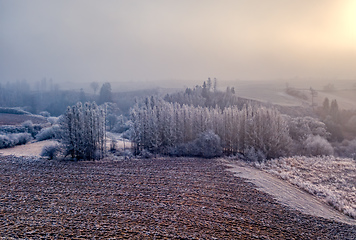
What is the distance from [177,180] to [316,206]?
1033cm

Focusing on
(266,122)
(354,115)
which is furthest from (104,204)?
(354,115)

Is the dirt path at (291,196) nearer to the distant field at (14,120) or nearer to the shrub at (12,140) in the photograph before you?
the shrub at (12,140)

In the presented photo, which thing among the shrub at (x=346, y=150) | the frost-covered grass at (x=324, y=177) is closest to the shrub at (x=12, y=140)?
the frost-covered grass at (x=324, y=177)

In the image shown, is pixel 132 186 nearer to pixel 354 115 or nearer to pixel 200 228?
pixel 200 228

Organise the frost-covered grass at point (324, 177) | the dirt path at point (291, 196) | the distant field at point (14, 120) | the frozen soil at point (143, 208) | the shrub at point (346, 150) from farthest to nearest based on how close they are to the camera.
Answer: the distant field at point (14, 120), the shrub at point (346, 150), the frost-covered grass at point (324, 177), the dirt path at point (291, 196), the frozen soil at point (143, 208)

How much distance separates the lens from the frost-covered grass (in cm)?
1900

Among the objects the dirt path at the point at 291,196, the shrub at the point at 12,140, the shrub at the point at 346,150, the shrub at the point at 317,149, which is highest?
the shrub at the point at 12,140

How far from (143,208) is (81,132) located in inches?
742

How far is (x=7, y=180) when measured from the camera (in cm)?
1798

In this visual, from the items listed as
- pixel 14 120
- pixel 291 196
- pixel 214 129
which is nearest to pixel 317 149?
pixel 214 129

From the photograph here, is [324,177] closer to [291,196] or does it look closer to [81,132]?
[291,196]

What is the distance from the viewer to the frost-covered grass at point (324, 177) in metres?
19.0

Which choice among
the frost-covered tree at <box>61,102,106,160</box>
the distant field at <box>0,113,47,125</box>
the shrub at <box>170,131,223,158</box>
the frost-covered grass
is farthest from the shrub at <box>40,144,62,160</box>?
the distant field at <box>0,113,47,125</box>

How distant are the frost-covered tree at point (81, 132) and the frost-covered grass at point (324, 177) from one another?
67.1ft
